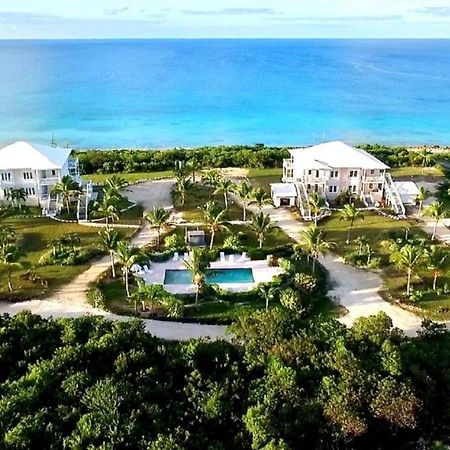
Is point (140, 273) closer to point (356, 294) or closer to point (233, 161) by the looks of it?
point (356, 294)

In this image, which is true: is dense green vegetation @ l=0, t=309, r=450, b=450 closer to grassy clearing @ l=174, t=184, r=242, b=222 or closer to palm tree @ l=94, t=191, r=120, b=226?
palm tree @ l=94, t=191, r=120, b=226

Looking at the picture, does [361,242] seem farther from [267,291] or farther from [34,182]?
[34,182]

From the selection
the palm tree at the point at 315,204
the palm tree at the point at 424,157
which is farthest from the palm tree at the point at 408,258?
the palm tree at the point at 424,157

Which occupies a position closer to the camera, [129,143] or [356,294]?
[356,294]

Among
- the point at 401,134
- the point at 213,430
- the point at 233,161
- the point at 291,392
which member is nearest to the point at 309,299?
the point at 291,392

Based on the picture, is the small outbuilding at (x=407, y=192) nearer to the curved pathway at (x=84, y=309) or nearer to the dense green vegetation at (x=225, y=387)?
the dense green vegetation at (x=225, y=387)
